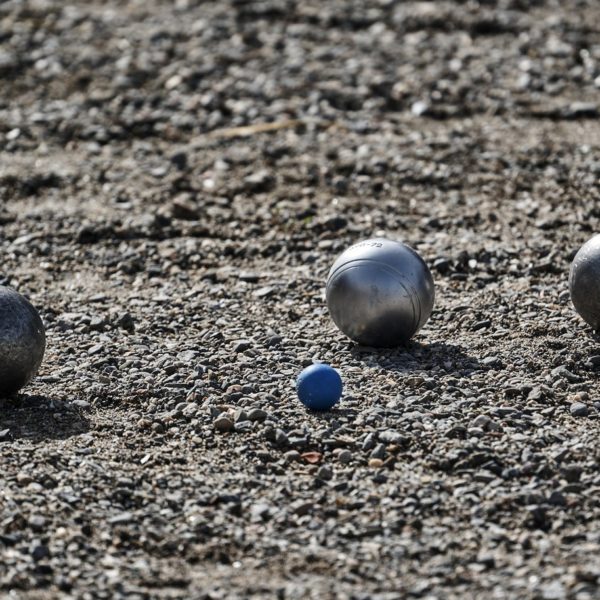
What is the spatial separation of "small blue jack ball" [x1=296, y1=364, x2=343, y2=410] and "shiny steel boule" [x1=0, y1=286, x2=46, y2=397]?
5.47 ft

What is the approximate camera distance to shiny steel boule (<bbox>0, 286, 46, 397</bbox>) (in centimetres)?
757

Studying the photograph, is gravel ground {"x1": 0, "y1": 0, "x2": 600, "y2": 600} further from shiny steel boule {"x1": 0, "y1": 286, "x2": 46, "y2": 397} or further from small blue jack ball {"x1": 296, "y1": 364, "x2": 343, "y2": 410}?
shiny steel boule {"x1": 0, "y1": 286, "x2": 46, "y2": 397}

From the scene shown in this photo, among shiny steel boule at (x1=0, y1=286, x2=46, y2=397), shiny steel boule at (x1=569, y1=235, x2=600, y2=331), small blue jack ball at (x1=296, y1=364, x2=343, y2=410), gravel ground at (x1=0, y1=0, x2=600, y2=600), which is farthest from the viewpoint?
shiny steel boule at (x1=569, y1=235, x2=600, y2=331)

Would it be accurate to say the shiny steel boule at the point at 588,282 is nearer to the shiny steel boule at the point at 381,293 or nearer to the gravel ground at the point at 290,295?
the gravel ground at the point at 290,295

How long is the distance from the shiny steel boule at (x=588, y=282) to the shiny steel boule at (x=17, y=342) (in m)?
3.50

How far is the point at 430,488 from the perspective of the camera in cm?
650

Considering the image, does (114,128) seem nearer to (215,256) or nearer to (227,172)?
(227,172)

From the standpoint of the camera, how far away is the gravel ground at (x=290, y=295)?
6082 mm

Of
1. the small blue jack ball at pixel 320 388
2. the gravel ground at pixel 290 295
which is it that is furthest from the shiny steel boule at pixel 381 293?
the small blue jack ball at pixel 320 388

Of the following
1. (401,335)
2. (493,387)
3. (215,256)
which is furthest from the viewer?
(215,256)

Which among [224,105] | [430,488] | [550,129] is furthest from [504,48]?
[430,488]

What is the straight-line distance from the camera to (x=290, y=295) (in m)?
9.71

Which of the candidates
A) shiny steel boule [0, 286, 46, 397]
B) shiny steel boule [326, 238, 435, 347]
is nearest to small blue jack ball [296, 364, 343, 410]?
shiny steel boule [326, 238, 435, 347]

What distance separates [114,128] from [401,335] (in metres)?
6.36
